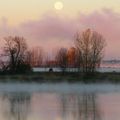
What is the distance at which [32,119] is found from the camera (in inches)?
832

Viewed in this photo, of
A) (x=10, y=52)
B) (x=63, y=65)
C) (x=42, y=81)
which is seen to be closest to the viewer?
(x=42, y=81)

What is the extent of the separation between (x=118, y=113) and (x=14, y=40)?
62.9 m

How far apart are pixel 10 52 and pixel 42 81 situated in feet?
89.0

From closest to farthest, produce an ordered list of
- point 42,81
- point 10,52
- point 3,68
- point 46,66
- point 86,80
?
1. point 42,81
2. point 86,80
3. point 3,68
4. point 10,52
5. point 46,66

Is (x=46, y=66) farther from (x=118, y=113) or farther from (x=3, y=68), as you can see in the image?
(x=118, y=113)

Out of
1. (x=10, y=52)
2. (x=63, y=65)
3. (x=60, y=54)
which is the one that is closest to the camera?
(x=10, y=52)

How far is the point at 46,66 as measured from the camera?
394 feet

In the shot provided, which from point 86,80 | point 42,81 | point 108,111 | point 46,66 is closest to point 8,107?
point 108,111

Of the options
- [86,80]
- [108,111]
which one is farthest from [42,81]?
[108,111]

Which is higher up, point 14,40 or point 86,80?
point 14,40

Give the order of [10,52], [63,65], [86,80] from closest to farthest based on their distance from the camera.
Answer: [86,80], [10,52], [63,65]

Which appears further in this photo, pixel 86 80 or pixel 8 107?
pixel 86 80

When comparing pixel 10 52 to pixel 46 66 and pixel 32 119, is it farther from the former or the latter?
pixel 32 119

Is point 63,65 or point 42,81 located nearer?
point 42,81
